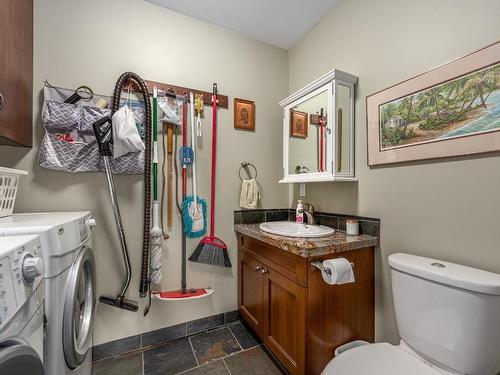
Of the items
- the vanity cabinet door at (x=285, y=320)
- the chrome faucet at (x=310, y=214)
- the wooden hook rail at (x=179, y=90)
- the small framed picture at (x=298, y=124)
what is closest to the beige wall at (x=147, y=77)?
the wooden hook rail at (x=179, y=90)

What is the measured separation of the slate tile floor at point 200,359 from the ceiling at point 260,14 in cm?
239

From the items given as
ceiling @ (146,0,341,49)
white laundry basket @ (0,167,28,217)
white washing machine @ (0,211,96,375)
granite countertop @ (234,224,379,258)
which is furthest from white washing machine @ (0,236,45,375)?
ceiling @ (146,0,341,49)

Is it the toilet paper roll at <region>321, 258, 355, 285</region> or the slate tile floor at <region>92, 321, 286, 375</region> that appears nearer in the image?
the toilet paper roll at <region>321, 258, 355, 285</region>

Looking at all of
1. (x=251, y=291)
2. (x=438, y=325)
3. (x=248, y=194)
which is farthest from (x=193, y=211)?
(x=438, y=325)

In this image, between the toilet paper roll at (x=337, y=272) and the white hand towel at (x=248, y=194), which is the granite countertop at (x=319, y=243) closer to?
the toilet paper roll at (x=337, y=272)

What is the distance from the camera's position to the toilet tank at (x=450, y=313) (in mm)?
822

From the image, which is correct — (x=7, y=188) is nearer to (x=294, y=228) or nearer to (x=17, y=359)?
Result: (x=17, y=359)

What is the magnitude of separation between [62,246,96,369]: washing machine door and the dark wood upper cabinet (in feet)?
2.27

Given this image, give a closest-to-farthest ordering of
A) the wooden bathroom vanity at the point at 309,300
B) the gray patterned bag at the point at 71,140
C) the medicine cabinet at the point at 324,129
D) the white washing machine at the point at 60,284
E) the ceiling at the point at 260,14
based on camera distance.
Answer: the white washing machine at the point at 60,284 → the wooden bathroom vanity at the point at 309,300 → the gray patterned bag at the point at 71,140 → the medicine cabinet at the point at 324,129 → the ceiling at the point at 260,14

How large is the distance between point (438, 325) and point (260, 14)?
2120 millimetres

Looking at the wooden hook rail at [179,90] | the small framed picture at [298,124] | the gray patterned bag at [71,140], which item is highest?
the wooden hook rail at [179,90]

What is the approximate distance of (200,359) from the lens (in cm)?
146

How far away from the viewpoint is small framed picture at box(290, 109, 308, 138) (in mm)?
1771

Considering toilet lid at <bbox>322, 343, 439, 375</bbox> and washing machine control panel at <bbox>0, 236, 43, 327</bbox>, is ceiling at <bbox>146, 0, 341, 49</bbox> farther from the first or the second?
toilet lid at <bbox>322, 343, 439, 375</bbox>
